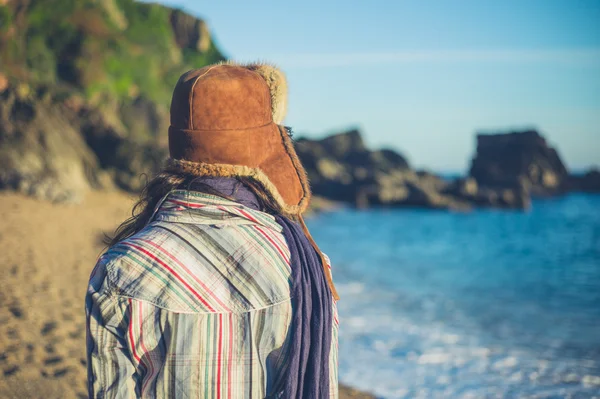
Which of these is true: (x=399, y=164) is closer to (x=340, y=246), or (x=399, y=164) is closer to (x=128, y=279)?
(x=340, y=246)

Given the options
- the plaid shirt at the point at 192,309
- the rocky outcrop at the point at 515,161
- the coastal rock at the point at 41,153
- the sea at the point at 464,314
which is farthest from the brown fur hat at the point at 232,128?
the rocky outcrop at the point at 515,161

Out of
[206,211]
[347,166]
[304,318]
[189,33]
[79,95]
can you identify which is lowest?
[347,166]

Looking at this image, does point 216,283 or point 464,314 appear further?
point 464,314

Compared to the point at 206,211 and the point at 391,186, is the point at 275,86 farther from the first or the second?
the point at 391,186

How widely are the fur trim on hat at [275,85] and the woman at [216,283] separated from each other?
0.13 feet

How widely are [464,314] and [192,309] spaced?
9.70 meters

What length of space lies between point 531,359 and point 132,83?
88.4 ft

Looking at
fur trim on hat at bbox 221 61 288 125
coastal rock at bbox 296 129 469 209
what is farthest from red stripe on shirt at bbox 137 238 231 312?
coastal rock at bbox 296 129 469 209

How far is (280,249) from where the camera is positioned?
1.51 meters

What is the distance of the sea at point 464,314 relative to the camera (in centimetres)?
629

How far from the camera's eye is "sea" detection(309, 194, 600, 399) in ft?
20.6

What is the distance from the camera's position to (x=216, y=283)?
1456 millimetres

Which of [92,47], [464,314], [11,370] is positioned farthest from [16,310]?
[92,47]

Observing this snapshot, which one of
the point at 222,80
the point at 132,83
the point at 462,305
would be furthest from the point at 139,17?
the point at 222,80
